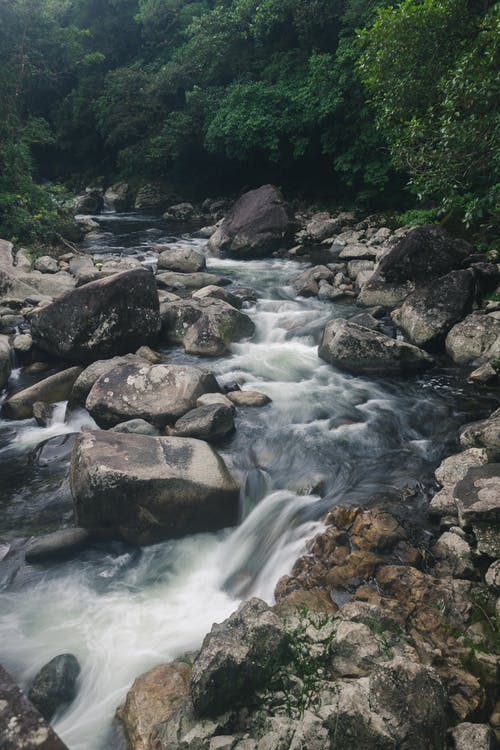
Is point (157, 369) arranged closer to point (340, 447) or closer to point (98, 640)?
point (340, 447)

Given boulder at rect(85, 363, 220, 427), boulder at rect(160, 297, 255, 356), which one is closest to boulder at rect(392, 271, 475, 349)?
boulder at rect(160, 297, 255, 356)

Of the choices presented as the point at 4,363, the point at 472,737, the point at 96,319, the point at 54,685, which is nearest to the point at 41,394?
the point at 4,363

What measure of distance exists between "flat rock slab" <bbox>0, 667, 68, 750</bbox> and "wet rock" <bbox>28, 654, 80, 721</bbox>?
182 cm

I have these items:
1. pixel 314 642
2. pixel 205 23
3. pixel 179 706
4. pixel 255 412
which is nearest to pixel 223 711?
pixel 179 706

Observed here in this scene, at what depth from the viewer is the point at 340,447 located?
635 cm

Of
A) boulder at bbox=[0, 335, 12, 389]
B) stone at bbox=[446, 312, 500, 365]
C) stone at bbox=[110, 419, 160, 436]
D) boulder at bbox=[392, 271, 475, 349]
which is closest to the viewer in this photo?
stone at bbox=[110, 419, 160, 436]

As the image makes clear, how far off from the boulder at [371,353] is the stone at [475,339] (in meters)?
0.57

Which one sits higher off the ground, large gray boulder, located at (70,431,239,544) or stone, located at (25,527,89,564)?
large gray boulder, located at (70,431,239,544)

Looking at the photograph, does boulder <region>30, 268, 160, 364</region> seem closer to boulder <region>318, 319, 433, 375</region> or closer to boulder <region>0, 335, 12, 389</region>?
boulder <region>0, 335, 12, 389</region>

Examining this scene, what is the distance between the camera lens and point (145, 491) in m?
4.75

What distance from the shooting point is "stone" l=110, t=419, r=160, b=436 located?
5961 mm

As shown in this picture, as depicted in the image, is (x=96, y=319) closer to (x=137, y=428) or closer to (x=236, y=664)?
(x=137, y=428)

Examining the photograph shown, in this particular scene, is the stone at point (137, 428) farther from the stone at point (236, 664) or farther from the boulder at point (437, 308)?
the boulder at point (437, 308)

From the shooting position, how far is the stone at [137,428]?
596 cm
